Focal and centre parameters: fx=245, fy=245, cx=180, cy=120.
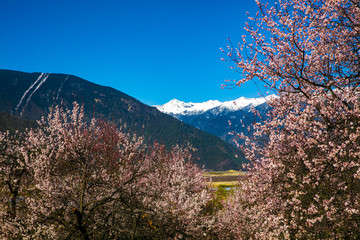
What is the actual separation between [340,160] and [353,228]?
7.07 ft

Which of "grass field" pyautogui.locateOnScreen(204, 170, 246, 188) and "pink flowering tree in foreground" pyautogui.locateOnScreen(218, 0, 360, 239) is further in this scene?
"grass field" pyautogui.locateOnScreen(204, 170, 246, 188)

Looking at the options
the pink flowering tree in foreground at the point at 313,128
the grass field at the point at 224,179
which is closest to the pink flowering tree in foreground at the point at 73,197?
the pink flowering tree in foreground at the point at 313,128

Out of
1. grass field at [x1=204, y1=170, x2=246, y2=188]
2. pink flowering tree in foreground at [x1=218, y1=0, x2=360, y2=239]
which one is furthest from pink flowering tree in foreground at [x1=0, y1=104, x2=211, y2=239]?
grass field at [x1=204, y1=170, x2=246, y2=188]

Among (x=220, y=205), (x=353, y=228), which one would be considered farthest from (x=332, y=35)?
(x=220, y=205)

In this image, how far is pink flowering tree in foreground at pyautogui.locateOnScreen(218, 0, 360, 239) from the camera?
666cm

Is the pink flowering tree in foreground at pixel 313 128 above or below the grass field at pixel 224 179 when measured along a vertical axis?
above

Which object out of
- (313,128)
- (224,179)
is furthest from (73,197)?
(224,179)

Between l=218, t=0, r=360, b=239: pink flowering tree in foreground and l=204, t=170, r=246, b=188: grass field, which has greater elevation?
l=218, t=0, r=360, b=239: pink flowering tree in foreground

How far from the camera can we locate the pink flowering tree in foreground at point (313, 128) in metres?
6.66

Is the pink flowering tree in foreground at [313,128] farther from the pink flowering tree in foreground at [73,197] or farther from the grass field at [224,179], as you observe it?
the grass field at [224,179]

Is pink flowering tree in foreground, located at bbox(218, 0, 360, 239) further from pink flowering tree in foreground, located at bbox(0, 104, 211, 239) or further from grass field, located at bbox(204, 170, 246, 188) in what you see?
grass field, located at bbox(204, 170, 246, 188)

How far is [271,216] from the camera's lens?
805 centimetres

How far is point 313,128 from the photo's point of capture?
280 inches

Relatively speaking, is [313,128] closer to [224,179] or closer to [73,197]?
[73,197]
